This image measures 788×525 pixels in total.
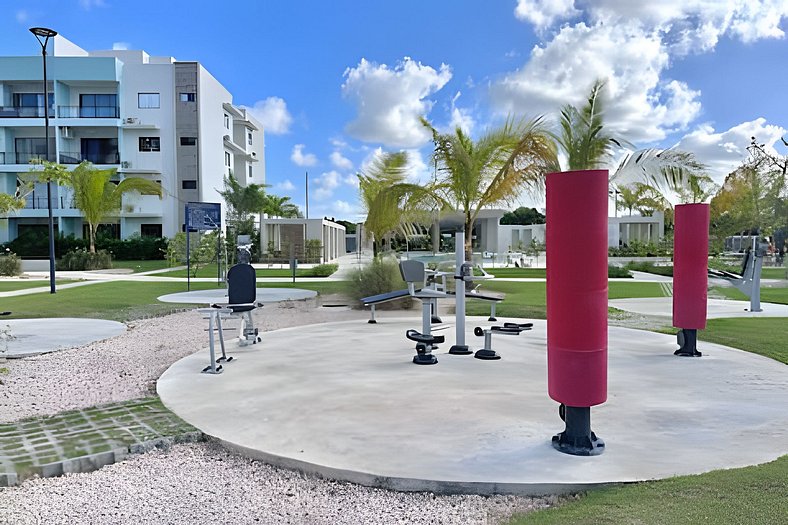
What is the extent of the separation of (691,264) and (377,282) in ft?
23.6

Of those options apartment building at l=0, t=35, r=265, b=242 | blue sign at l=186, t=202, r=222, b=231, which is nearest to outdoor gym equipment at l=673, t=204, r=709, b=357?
blue sign at l=186, t=202, r=222, b=231

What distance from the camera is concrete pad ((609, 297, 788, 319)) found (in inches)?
456

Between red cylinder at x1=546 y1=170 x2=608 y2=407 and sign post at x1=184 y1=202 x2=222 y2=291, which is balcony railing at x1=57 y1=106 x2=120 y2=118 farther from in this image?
red cylinder at x1=546 y1=170 x2=608 y2=407

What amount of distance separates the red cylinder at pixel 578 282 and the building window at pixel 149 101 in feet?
142

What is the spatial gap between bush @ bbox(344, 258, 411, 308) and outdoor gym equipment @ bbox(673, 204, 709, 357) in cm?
651

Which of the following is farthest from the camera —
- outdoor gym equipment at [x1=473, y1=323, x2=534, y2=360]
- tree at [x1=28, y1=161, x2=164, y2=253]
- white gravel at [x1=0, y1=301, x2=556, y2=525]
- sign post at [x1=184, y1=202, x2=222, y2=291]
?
tree at [x1=28, y1=161, x2=164, y2=253]

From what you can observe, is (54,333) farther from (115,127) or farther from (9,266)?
(115,127)

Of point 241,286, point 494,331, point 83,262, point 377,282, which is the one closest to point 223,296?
point 377,282

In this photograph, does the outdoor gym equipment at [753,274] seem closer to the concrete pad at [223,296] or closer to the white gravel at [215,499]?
the concrete pad at [223,296]

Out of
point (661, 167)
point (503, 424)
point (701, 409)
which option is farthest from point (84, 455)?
point (661, 167)

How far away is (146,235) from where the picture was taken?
4103 cm

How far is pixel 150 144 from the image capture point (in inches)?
1639

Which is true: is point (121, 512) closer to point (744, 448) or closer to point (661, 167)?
point (744, 448)

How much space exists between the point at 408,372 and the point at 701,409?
2.76 metres
